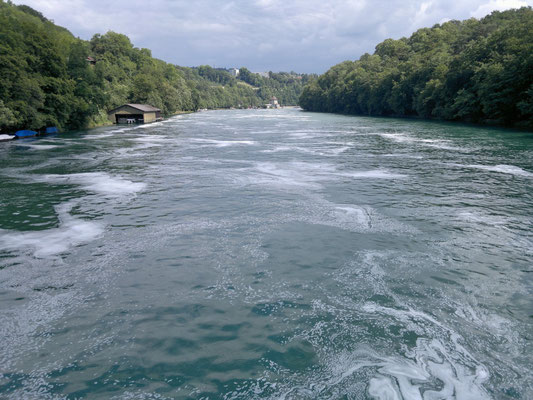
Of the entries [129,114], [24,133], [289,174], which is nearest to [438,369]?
[289,174]

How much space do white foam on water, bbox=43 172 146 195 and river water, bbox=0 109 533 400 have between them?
0.31m

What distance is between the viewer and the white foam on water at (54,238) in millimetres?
11539

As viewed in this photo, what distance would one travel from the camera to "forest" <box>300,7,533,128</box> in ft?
168

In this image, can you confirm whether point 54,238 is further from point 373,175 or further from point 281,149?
point 281,149

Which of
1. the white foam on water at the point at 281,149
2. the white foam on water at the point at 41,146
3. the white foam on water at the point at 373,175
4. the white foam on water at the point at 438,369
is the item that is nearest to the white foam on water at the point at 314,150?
the white foam on water at the point at 281,149

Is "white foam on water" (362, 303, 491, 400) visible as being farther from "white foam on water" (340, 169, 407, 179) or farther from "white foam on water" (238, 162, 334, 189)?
"white foam on water" (340, 169, 407, 179)

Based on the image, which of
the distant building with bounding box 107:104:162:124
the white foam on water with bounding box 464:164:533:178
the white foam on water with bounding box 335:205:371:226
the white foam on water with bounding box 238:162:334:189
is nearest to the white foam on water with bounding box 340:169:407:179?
the white foam on water with bounding box 238:162:334:189

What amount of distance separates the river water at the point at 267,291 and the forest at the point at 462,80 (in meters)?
40.6

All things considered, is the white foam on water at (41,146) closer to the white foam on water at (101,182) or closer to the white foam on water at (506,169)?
the white foam on water at (101,182)

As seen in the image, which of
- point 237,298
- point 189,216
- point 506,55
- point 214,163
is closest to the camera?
point 237,298

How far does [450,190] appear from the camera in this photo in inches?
738

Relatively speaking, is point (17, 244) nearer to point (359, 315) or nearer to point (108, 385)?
point (108, 385)

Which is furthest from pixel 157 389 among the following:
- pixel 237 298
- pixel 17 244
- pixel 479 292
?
pixel 17 244

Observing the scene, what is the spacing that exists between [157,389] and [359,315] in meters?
4.17
